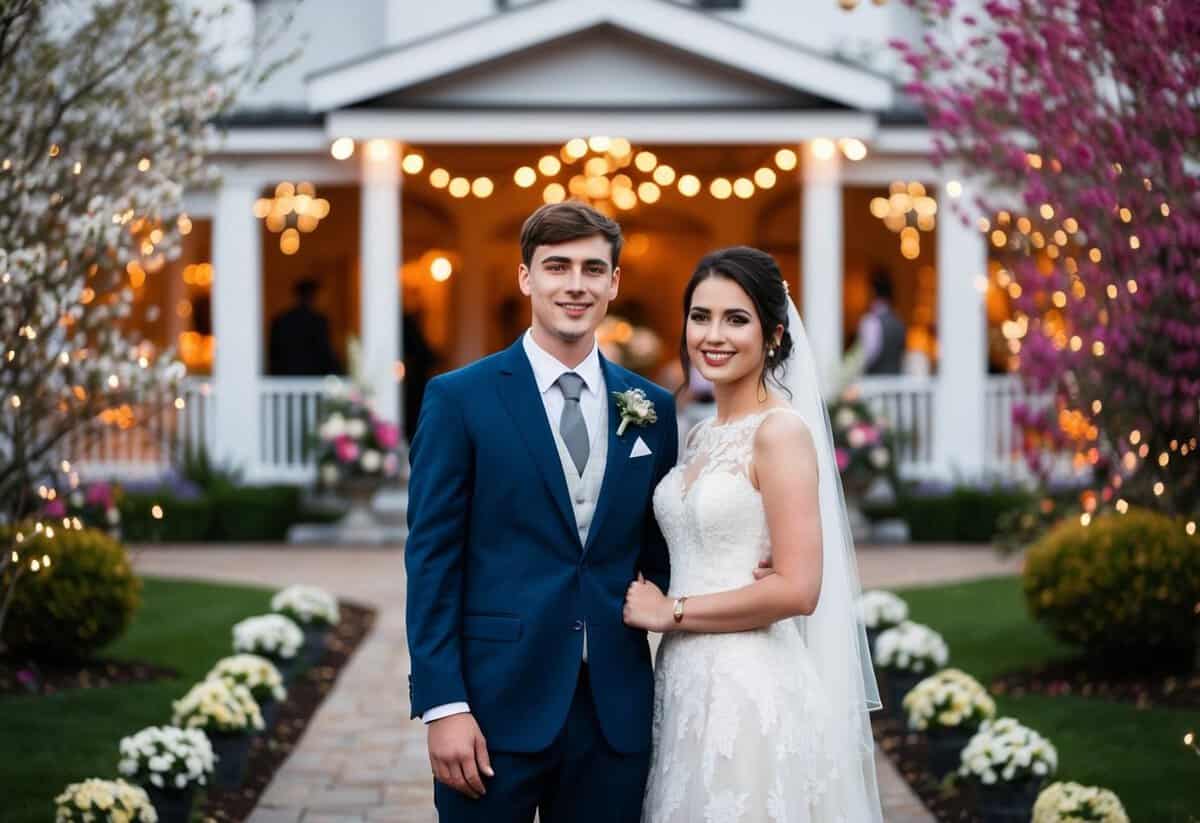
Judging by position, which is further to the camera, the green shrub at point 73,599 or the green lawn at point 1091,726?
the green shrub at point 73,599

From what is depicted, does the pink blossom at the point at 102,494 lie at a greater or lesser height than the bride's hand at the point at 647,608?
lesser

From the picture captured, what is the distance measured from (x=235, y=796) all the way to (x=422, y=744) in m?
1.23

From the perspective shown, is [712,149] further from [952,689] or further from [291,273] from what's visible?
[952,689]

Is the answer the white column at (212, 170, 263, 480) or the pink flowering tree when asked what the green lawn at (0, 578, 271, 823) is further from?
the pink flowering tree

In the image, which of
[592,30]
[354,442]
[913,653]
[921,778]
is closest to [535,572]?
[921,778]

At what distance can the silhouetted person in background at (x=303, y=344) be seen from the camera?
16344mm

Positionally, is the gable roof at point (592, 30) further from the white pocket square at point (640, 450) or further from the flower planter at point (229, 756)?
the white pocket square at point (640, 450)

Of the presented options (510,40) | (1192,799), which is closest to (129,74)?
(1192,799)

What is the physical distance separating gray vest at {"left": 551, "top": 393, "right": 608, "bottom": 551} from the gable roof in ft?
36.9

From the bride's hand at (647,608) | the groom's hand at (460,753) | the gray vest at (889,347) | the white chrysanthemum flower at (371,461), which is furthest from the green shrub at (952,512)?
the groom's hand at (460,753)

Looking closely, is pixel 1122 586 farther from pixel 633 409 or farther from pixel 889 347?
pixel 889 347

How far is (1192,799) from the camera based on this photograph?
20.7 feet

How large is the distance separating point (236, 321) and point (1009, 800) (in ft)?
38.4

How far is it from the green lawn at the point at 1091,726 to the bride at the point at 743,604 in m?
2.57
